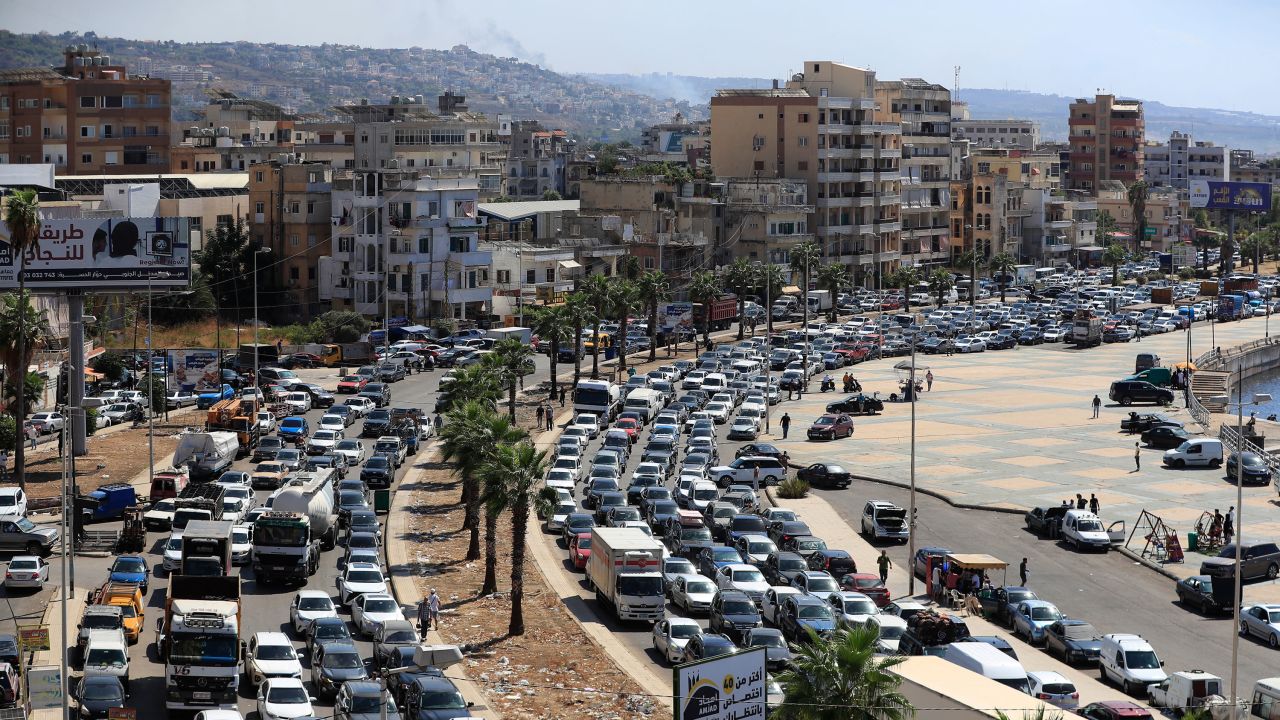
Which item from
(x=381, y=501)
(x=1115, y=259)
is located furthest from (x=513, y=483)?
(x=1115, y=259)

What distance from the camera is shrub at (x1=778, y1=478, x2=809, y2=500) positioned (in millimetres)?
64312

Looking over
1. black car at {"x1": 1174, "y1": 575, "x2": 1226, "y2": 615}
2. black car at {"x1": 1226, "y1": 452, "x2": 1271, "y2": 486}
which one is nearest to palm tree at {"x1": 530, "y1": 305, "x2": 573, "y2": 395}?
black car at {"x1": 1226, "y1": 452, "x2": 1271, "y2": 486}

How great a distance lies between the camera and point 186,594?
1606 inches

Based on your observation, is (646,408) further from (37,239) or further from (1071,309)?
(1071,309)

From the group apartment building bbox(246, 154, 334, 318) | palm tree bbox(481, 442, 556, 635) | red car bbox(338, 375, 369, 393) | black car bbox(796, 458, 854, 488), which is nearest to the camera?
palm tree bbox(481, 442, 556, 635)

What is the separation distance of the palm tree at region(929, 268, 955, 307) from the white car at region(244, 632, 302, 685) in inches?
4049

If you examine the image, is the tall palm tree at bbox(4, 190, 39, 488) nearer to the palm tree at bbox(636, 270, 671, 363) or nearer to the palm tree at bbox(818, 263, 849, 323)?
the palm tree at bbox(636, 270, 671, 363)

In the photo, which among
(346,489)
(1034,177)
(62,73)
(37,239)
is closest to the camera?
(346,489)

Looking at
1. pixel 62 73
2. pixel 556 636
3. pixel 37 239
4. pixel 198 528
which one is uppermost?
pixel 62 73

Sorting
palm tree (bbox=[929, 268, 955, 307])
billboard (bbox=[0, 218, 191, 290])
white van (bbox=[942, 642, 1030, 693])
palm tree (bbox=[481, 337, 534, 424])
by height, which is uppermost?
billboard (bbox=[0, 218, 191, 290])

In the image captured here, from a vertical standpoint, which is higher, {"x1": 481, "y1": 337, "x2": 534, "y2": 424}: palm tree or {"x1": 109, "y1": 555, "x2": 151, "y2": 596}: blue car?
{"x1": 481, "y1": 337, "x2": 534, "y2": 424}: palm tree

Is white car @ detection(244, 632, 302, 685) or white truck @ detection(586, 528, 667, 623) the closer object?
white car @ detection(244, 632, 302, 685)

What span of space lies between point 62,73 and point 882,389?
317 ft

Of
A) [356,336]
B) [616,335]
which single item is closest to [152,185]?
[356,336]
